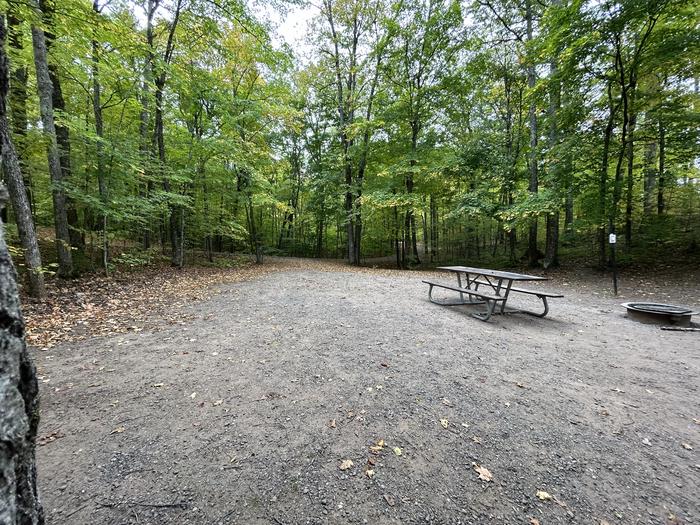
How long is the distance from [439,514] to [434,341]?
247 centimetres

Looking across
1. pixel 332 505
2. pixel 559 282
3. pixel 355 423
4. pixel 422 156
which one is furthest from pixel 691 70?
pixel 332 505

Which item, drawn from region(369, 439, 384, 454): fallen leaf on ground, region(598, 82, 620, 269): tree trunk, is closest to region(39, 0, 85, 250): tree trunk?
region(369, 439, 384, 454): fallen leaf on ground

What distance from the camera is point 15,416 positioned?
84 centimetres

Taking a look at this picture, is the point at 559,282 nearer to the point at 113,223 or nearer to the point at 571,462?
the point at 571,462

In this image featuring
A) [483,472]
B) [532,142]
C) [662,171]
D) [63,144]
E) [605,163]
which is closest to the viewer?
[483,472]

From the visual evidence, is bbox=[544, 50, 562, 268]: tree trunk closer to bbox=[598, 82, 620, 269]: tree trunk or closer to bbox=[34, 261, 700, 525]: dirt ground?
bbox=[598, 82, 620, 269]: tree trunk

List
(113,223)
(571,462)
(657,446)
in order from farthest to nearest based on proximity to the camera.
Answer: (113,223)
(657,446)
(571,462)

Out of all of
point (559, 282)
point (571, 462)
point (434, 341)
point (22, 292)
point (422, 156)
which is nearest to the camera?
point (571, 462)

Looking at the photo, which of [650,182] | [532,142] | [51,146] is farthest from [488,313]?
[650,182]

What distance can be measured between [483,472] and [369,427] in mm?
857

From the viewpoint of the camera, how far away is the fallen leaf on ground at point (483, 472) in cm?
189

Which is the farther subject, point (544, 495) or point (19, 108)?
point (19, 108)

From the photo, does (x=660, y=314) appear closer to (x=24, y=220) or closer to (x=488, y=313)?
(x=488, y=313)

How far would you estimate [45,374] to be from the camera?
3008 mm
